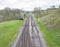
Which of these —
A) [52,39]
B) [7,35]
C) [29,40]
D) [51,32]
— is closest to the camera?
[29,40]

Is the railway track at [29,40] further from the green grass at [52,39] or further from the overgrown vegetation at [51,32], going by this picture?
the overgrown vegetation at [51,32]

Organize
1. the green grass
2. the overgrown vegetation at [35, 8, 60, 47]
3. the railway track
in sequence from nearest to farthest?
the railway track
the green grass
the overgrown vegetation at [35, 8, 60, 47]

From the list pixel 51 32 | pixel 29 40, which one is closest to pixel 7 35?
pixel 29 40

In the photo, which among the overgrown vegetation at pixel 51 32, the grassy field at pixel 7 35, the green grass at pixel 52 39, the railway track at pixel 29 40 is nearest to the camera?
the railway track at pixel 29 40

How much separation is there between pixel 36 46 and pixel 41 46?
38.5 inches

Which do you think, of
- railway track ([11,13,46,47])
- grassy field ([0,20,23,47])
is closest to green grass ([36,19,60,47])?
railway track ([11,13,46,47])

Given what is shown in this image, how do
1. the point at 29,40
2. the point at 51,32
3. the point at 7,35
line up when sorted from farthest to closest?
the point at 51,32, the point at 7,35, the point at 29,40

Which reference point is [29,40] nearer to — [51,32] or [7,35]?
[7,35]

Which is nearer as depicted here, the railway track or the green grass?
the railway track

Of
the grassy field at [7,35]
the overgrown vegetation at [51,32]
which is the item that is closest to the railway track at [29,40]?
the grassy field at [7,35]

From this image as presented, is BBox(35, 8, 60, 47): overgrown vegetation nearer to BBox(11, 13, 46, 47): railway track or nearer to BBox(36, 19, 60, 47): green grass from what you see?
BBox(36, 19, 60, 47): green grass

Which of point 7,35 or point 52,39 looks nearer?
point 52,39

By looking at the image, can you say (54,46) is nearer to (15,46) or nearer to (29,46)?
(29,46)

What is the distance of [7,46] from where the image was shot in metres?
26.2
